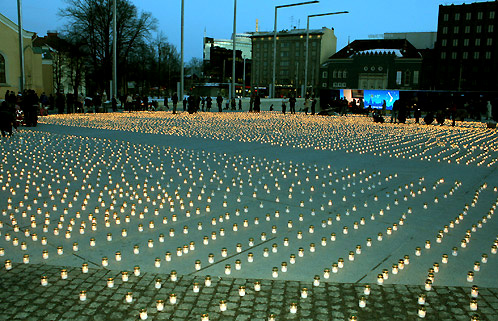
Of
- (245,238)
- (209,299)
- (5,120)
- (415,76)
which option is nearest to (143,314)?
(209,299)

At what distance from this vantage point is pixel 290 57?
366 feet

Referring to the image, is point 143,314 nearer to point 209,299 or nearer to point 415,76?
point 209,299

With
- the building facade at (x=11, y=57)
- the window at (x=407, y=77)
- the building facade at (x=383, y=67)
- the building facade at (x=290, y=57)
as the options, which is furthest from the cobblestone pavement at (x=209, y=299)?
the building facade at (x=290, y=57)

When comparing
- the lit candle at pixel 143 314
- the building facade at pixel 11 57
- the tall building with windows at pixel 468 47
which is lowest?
the lit candle at pixel 143 314

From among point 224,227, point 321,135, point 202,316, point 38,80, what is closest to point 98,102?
point 38,80

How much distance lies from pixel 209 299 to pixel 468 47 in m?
95.2

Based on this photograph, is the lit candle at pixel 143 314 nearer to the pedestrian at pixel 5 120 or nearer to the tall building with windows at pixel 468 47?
the pedestrian at pixel 5 120

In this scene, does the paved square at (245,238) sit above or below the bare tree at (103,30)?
below

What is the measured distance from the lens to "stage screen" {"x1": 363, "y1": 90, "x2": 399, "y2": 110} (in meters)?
38.2

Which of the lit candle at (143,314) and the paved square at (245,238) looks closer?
the lit candle at (143,314)

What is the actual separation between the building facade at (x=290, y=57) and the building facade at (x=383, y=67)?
16956mm

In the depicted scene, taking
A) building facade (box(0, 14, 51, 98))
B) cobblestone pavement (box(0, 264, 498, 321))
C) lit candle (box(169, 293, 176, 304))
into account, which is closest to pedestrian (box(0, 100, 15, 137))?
cobblestone pavement (box(0, 264, 498, 321))

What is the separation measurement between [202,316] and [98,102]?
31.0 metres

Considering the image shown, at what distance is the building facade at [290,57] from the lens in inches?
4213
